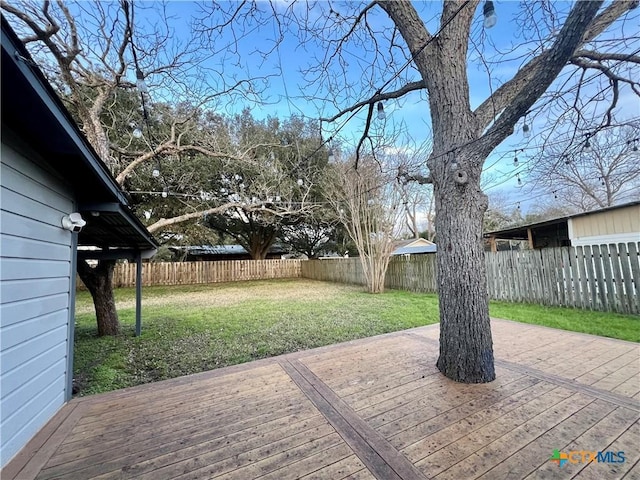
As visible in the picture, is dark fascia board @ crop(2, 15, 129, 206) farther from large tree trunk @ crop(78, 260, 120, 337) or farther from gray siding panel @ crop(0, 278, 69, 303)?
large tree trunk @ crop(78, 260, 120, 337)

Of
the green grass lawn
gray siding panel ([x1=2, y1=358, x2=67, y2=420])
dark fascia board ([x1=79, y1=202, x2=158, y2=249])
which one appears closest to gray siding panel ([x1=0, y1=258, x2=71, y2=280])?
dark fascia board ([x1=79, y1=202, x2=158, y2=249])

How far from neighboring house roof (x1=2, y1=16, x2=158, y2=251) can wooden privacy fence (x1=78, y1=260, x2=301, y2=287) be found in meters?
10.1

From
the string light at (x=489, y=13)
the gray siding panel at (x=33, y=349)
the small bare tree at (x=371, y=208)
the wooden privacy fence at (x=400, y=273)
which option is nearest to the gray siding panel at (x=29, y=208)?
the gray siding panel at (x=33, y=349)

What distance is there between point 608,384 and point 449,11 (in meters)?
3.60

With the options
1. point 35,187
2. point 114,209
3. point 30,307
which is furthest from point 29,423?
point 114,209

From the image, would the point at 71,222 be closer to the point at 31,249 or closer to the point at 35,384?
the point at 31,249

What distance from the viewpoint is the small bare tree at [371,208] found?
797 cm

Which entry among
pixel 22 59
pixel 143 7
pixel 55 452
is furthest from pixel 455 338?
pixel 143 7

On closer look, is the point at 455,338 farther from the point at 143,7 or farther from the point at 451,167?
the point at 143,7

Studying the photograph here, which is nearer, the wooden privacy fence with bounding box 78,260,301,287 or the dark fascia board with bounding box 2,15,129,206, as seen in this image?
the dark fascia board with bounding box 2,15,129,206

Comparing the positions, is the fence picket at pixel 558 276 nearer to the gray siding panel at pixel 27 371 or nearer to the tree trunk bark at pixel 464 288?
the tree trunk bark at pixel 464 288

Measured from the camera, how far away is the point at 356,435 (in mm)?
1802

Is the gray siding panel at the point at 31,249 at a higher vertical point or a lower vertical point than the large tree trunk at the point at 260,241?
lower

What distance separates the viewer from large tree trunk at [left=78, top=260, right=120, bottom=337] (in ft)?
14.5
